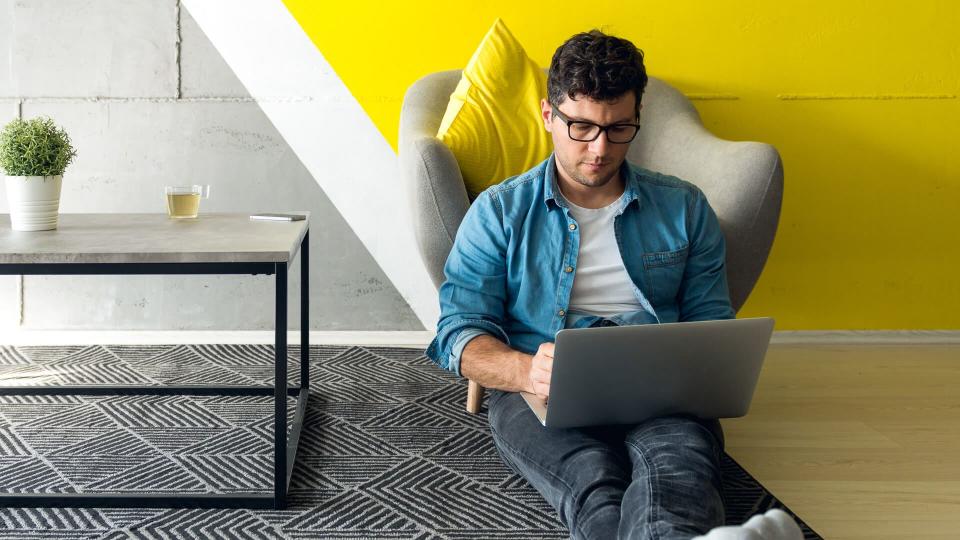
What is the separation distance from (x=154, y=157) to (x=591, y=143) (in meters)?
1.83

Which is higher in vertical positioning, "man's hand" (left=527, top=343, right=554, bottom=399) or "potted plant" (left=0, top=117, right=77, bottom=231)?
"potted plant" (left=0, top=117, right=77, bottom=231)

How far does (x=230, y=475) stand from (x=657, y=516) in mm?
1008

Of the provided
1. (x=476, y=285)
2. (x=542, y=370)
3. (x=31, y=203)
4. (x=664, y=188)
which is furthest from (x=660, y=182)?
(x=31, y=203)

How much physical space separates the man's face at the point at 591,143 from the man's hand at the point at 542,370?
0.36m

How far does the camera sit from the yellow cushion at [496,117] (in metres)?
2.53

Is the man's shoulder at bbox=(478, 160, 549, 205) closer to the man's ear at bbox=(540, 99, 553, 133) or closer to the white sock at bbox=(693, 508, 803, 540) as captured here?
the man's ear at bbox=(540, 99, 553, 133)

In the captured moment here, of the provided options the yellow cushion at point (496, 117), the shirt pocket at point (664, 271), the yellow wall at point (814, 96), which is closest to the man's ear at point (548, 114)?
the shirt pocket at point (664, 271)

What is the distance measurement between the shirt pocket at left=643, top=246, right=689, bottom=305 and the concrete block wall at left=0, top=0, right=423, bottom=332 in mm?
1524

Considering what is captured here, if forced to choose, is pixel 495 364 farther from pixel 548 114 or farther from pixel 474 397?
pixel 474 397

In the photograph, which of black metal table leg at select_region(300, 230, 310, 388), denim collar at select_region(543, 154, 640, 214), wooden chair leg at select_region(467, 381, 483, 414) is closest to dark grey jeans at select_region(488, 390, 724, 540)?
denim collar at select_region(543, 154, 640, 214)

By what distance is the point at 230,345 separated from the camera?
3.04 m

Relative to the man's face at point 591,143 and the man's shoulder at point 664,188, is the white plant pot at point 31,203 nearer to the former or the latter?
the man's face at point 591,143

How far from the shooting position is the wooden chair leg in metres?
2.35

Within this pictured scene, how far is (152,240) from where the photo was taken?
183 cm
